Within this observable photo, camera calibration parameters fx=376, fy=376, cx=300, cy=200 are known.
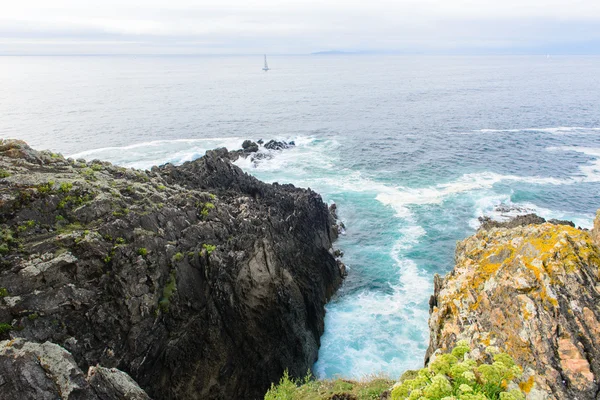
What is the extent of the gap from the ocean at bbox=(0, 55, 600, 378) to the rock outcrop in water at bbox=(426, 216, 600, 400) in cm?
1383

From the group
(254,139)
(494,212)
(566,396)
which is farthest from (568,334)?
(254,139)

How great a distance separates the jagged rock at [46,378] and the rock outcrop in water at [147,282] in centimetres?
52

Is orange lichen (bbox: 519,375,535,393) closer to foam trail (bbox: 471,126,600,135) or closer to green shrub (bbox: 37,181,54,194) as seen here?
green shrub (bbox: 37,181,54,194)

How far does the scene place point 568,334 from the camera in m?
11.6

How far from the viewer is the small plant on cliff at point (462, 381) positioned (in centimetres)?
822

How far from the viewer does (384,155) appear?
71.6 m

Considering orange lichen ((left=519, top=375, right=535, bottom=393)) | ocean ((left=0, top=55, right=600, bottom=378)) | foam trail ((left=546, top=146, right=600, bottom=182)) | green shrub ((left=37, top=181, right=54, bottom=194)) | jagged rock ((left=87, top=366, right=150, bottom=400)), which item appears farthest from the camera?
foam trail ((left=546, top=146, right=600, bottom=182))

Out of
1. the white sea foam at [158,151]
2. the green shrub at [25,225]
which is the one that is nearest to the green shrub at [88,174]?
the green shrub at [25,225]

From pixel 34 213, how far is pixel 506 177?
196 ft

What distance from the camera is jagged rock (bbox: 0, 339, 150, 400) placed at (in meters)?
11.9

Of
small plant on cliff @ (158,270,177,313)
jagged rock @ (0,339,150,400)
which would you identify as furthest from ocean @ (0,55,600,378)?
jagged rock @ (0,339,150,400)

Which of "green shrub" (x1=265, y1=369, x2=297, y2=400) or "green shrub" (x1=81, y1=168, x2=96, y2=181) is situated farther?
"green shrub" (x1=81, y1=168, x2=96, y2=181)

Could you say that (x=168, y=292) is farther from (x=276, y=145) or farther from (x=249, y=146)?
(x=276, y=145)

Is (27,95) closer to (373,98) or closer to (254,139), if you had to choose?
(254,139)
